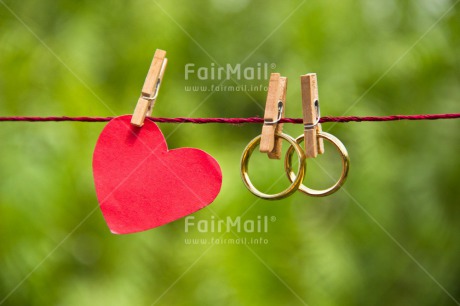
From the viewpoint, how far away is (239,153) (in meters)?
1.84

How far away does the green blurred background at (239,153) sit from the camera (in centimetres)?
173

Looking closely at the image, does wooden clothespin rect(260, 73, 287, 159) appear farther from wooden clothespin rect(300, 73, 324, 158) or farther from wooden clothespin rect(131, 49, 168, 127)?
wooden clothespin rect(131, 49, 168, 127)

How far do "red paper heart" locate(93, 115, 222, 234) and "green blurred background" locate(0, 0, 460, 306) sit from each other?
90 centimetres

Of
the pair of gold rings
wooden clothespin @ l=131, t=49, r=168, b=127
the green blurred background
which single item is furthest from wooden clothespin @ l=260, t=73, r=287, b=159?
the green blurred background

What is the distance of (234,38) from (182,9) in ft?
0.56

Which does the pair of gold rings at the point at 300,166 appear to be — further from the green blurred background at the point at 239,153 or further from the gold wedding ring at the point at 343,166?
the green blurred background at the point at 239,153

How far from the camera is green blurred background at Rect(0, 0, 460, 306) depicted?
1.73m

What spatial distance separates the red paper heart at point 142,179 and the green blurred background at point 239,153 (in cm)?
90

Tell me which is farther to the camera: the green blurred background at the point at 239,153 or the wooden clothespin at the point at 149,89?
the green blurred background at the point at 239,153

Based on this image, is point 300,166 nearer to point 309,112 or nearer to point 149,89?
point 309,112

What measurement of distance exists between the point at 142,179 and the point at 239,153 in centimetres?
105

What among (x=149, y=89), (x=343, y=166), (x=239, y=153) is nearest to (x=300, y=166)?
(x=343, y=166)

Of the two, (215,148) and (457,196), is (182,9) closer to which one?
(215,148)

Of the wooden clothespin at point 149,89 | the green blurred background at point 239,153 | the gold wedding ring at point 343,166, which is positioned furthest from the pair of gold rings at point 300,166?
the green blurred background at point 239,153
